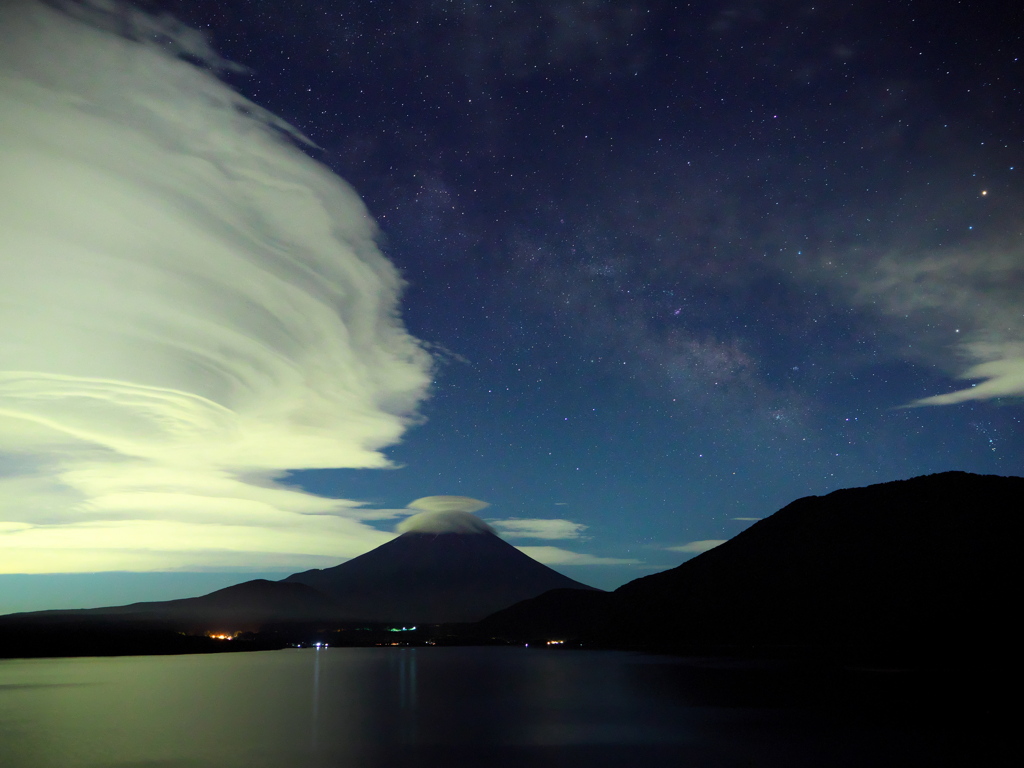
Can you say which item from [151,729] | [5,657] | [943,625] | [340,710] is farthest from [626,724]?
[5,657]

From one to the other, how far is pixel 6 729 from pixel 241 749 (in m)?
18.6

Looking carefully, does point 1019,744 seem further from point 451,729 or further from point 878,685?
point 878,685

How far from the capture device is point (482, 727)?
38.8 m

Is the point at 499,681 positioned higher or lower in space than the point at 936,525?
lower

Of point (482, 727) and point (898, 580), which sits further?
point (898, 580)

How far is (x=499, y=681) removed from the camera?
3159 inches

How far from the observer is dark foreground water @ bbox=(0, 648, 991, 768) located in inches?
1143

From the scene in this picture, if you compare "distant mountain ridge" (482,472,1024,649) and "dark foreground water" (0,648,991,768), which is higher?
"distant mountain ridge" (482,472,1024,649)

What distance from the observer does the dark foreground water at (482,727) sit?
2903 centimetres

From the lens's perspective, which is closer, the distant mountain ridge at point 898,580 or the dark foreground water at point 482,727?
the dark foreground water at point 482,727

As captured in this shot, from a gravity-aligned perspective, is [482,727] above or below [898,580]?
below

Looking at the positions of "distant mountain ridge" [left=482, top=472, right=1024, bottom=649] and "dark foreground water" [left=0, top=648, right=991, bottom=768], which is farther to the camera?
"distant mountain ridge" [left=482, top=472, right=1024, bottom=649]

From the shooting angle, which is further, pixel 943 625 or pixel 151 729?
pixel 943 625

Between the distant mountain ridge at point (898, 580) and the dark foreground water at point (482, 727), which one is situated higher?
the distant mountain ridge at point (898, 580)
